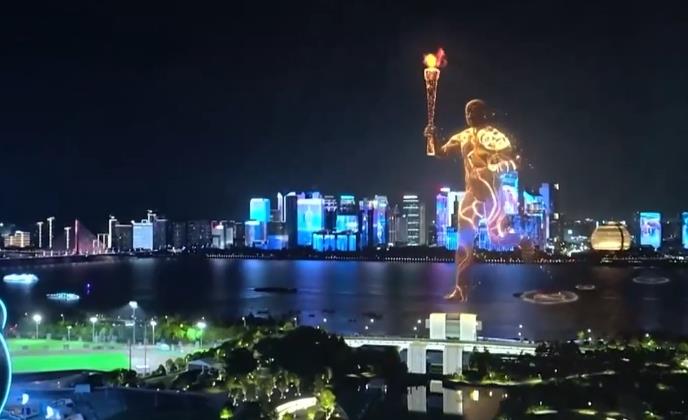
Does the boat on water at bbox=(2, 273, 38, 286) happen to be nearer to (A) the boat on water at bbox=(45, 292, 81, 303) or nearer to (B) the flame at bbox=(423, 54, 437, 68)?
(A) the boat on water at bbox=(45, 292, 81, 303)

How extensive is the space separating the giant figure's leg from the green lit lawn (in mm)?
3305

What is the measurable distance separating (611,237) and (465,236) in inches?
577

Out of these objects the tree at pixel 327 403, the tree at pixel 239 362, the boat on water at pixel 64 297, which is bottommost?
the boat on water at pixel 64 297

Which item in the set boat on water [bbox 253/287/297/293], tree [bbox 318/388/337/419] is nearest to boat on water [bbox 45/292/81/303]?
boat on water [bbox 253/287/297/293]

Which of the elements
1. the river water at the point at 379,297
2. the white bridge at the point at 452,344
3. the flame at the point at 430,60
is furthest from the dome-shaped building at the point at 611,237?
the white bridge at the point at 452,344

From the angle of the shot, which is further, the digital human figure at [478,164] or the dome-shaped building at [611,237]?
the dome-shaped building at [611,237]

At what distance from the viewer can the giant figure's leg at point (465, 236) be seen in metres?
7.91

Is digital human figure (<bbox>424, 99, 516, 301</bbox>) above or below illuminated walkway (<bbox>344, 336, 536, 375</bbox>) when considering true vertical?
above

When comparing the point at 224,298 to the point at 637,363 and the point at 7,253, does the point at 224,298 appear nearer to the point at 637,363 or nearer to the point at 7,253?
the point at 637,363

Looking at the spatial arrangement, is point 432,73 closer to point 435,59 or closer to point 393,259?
point 435,59

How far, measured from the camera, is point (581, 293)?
53.4 feet

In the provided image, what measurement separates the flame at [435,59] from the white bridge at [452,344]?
2.26m

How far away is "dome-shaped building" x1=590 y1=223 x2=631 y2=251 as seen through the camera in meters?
21.3

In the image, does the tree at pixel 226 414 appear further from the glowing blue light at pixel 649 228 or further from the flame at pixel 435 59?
the glowing blue light at pixel 649 228
